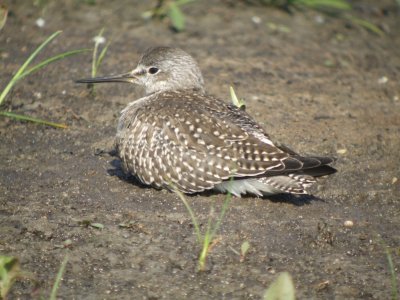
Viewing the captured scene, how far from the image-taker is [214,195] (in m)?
7.20

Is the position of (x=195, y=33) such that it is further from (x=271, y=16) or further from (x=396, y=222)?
(x=396, y=222)

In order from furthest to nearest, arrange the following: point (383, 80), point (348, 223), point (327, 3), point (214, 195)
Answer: point (327, 3) → point (383, 80) → point (214, 195) → point (348, 223)

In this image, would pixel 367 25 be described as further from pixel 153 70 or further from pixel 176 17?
pixel 153 70

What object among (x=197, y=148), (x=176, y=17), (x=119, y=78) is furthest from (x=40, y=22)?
(x=197, y=148)

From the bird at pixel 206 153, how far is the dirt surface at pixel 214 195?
0.20 m

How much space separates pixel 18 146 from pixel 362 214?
3.27 m

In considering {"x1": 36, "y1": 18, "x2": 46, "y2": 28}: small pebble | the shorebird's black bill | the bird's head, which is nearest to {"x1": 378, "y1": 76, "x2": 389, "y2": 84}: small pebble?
the bird's head

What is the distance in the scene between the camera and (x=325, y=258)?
6207 millimetres

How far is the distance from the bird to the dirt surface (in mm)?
197

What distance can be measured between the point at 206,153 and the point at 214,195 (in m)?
0.43

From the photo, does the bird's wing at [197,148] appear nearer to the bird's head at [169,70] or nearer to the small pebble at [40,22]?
the bird's head at [169,70]

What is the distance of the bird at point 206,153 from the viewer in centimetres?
688

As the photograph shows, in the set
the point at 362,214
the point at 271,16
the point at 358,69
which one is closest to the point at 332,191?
the point at 362,214

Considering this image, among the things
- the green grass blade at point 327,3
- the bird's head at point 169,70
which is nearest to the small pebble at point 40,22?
the bird's head at point 169,70
